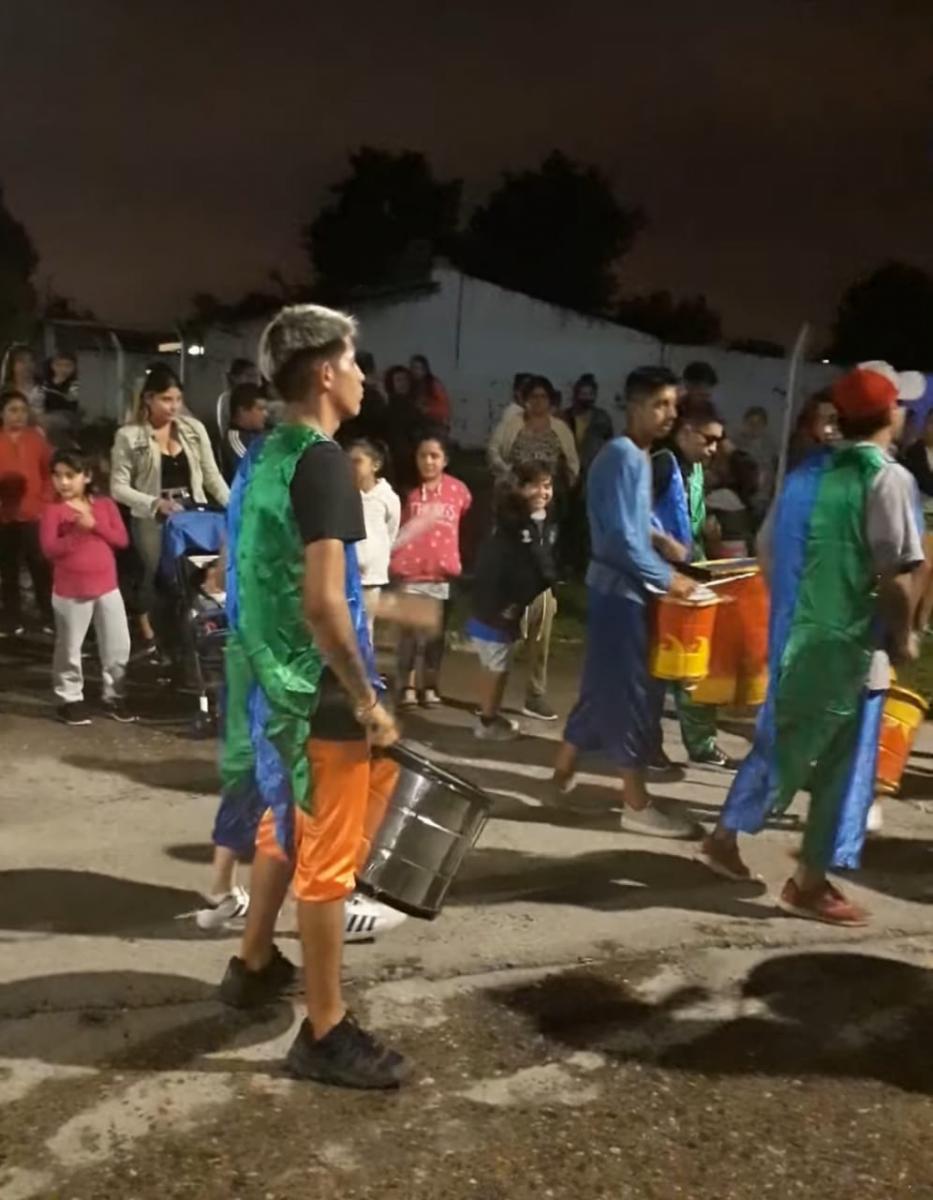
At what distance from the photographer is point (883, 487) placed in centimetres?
441

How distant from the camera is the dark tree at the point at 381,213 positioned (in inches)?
1881

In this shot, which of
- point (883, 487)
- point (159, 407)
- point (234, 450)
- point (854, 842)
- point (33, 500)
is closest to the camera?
point (883, 487)

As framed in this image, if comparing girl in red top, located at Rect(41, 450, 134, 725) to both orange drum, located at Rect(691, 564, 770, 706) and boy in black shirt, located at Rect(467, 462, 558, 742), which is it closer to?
boy in black shirt, located at Rect(467, 462, 558, 742)

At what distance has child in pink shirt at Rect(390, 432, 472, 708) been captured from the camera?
7.22 meters

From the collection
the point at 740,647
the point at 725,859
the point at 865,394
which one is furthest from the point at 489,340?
the point at 865,394

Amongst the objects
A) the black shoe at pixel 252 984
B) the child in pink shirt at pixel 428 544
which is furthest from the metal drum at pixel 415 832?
the child in pink shirt at pixel 428 544

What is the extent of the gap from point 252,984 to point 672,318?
34.2 metres

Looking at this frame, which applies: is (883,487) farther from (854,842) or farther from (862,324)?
(862,324)

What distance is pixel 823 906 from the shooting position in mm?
4859

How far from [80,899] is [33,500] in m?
4.43

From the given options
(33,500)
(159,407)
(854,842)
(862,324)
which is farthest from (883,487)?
(862,324)

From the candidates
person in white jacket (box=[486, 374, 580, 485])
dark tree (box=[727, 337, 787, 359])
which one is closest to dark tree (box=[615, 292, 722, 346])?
dark tree (box=[727, 337, 787, 359])

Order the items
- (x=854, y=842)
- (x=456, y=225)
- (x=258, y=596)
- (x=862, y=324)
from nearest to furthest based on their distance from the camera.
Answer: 1. (x=258, y=596)
2. (x=854, y=842)
3. (x=862, y=324)
4. (x=456, y=225)

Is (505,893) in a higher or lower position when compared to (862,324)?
lower
